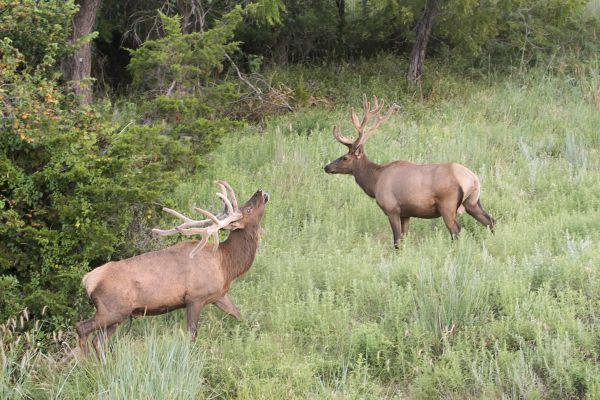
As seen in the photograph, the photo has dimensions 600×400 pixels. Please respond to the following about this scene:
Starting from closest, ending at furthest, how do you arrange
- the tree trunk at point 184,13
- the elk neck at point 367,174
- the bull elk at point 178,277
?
the bull elk at point 178,277
the elk neck at point 367,174
the tree trunk at point 184,13

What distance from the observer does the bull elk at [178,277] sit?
679 cm

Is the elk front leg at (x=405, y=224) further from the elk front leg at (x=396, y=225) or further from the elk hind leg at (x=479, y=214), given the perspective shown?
the elk hind leg at (x=479, y=214)

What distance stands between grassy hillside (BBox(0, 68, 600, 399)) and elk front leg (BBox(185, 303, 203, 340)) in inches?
5.9

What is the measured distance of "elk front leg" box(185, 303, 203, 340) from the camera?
699 cm

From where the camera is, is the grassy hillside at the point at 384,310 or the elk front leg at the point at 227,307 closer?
the grassy hillside at the point at 384,310

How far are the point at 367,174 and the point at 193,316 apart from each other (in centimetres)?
387

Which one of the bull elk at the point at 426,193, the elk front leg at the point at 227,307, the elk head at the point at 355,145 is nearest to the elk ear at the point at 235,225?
the elk front leg at the point at 227,307

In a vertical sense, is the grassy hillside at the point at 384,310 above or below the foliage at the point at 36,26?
below

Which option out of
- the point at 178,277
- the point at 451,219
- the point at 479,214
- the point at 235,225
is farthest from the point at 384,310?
the point at 479,214

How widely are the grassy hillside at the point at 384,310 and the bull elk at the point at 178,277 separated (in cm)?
22

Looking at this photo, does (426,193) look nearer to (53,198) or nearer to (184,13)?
(53,198)

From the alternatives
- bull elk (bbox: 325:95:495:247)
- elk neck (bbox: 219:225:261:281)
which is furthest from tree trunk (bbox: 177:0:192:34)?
elk neck (bbox: 219:225:261:281)

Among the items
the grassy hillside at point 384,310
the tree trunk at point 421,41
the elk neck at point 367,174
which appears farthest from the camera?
the tree trunk at point 421,41

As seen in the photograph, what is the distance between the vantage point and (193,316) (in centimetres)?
702
